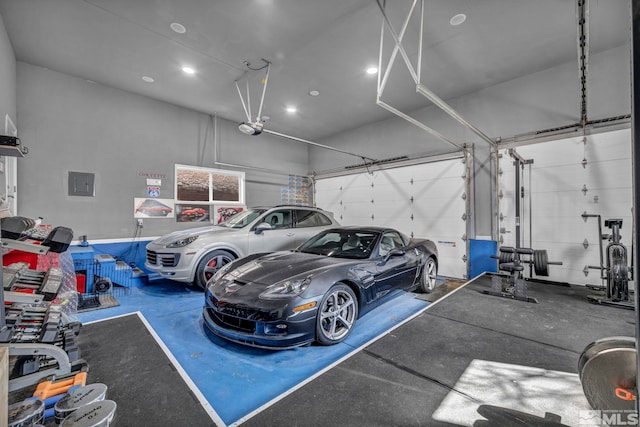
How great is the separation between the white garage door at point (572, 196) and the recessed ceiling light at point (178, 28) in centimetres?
622

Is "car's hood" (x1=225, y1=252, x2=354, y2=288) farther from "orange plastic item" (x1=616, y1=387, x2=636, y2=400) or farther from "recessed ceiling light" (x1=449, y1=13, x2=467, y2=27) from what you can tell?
"recessed ceiling light" (x1=449, y1=13, x2=467, y2=27)

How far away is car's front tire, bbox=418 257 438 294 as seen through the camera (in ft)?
13.8

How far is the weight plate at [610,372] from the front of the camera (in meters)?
1.18

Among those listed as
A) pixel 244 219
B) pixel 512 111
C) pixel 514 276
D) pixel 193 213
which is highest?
pixel 512 111

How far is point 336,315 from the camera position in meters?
2.69

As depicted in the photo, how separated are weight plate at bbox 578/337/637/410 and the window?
4720mm

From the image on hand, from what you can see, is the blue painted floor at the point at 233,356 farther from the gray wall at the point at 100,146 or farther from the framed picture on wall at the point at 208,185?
the framed picture on wall at the point at 208,185

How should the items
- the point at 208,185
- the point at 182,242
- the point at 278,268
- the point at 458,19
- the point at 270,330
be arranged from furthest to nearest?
the point at 208,185 < the point at 182,242 < the point at 458,19 < the point at 278,268 < the point at 270,330

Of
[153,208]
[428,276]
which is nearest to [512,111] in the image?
[428,276]

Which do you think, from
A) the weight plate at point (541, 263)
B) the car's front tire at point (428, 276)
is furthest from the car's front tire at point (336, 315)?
the weight plate at point (541, 263)

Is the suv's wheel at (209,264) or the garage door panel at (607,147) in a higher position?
the garage door panel at (607,147)

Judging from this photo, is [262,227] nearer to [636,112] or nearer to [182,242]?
[182,242]

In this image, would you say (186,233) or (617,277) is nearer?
(617,277)

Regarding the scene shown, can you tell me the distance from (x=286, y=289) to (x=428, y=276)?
9.41 ft
